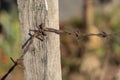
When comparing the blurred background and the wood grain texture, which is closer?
the wood grain texture

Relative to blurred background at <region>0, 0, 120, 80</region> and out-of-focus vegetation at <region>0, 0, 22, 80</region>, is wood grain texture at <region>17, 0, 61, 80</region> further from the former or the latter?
out-of-focus vegetation at <region>0, 0, 22, 80</region>

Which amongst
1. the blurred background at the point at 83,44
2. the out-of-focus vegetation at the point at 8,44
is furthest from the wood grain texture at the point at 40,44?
the out-of-focus vegetation at the point at 8,44

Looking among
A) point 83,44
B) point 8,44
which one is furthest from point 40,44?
point 83,44

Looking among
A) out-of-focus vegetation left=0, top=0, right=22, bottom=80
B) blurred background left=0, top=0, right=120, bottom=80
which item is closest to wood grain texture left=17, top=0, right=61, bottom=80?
blurred background left=0, top=0, right=120, bottom=80

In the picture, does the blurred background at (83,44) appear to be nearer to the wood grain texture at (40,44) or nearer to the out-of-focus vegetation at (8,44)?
the out-of-focus vegetation at (8,44)

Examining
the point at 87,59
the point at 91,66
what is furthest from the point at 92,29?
the point at 91,66

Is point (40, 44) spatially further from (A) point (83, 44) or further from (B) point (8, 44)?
(A) point (83, 44)
